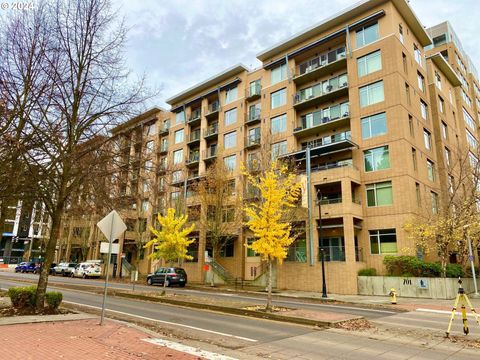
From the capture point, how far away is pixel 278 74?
37219mm

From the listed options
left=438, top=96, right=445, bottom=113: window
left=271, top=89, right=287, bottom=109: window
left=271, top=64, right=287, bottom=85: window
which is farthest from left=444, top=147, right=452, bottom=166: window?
left=271, top=64, right=287, bottom=85: window

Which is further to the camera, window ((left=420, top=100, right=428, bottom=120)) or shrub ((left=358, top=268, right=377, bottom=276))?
window ((left=420, top=100, right=428, bottom=120))

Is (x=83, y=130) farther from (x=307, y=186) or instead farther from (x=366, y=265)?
(x=366, y=265)

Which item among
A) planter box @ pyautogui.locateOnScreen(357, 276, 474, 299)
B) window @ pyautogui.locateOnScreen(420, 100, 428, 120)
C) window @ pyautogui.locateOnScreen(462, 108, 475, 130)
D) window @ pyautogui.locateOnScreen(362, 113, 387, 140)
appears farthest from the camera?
window @ pyautogui.locateOnScreen(462, 108, 475, 130)

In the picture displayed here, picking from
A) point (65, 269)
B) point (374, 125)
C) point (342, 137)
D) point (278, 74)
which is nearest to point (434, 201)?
point (374, 125)

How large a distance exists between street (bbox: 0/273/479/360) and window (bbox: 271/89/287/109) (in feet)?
84.1

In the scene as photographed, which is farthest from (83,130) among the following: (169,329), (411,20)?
(411,20)

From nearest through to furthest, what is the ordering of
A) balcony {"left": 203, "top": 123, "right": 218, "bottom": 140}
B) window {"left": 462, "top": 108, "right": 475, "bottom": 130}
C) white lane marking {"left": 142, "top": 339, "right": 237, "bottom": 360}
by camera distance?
white lane marking {"left": 142, "top": 339, "right": 237, "bottom": 360}, balcony {"left": 203, "top": 123, "right": 218, "bottom": 140}, window {"left": 462, "top": 108, "right": 475, "bottom": 130}

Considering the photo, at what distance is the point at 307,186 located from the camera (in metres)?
29.3

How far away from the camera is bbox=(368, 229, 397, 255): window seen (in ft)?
87.5

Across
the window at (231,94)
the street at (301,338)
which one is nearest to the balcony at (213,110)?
the window at (231,94)

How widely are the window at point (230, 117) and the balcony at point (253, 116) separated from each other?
202 centimetres

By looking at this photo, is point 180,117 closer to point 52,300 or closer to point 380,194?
point 380,194

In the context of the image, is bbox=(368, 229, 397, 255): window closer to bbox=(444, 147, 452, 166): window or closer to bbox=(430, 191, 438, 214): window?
bbox=(430, 191, 438, 214): window
